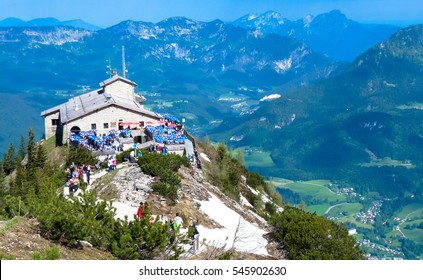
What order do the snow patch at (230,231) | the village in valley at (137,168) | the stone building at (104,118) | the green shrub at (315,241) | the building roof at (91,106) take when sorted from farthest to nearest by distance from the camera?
the building roof at (91,106) → the stone building at (104,118) → the village in valley at (137,168) → the snow patch at (230,231) → the green shrub at (315,241)

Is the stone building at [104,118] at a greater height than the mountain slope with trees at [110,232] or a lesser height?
greater

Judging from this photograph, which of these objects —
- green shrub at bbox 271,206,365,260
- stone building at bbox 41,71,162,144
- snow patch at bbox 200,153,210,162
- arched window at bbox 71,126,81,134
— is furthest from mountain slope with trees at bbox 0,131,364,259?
arched window at bbox 71,126,81,134

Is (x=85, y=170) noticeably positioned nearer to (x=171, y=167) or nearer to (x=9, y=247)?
(x=171, y=167)

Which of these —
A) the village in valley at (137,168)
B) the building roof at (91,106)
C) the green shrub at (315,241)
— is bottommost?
the green shrub at (315,241)

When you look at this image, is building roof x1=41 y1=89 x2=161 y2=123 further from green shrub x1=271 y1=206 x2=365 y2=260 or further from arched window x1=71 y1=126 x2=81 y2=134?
green shrub x1=271 y1=206 x2=365 y2=260

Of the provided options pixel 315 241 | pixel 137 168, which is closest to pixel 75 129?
pixel 137 168

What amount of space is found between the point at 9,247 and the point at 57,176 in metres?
27.5

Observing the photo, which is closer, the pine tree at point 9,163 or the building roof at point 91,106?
the building roof at point 91,106

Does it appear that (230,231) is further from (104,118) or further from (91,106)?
(91,106)

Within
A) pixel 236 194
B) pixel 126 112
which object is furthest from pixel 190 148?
pixel 126 112

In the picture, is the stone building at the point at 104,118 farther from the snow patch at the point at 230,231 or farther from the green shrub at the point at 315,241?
the green shrub at the point at 315,241

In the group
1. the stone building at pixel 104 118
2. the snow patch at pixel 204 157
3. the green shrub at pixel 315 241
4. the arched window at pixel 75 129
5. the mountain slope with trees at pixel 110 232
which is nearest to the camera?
the mountain slope with trees at pixel 110 232

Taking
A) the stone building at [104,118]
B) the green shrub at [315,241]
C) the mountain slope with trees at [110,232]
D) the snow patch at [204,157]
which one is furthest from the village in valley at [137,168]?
the green shrub at [315,241]

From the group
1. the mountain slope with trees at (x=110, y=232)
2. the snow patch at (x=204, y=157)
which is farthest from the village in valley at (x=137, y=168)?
the mountain slope with trees at (x=110, y=232)
